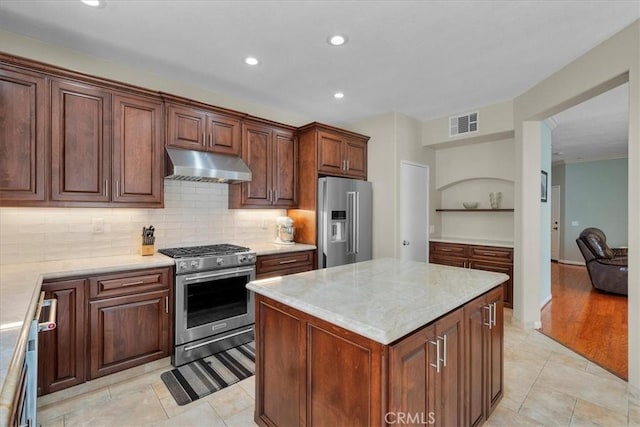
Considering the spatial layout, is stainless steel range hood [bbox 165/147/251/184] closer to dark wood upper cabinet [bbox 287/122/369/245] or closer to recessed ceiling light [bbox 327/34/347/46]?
dark wood upper cabinet [bbox 287/122/369/245]

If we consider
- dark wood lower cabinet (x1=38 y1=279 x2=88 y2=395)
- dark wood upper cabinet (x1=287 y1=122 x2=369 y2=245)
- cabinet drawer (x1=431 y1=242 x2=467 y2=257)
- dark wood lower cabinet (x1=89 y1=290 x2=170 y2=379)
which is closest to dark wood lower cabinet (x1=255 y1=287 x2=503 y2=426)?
dark wood lower cabinet (x1=89 y1=290 x2=170 y2=379)

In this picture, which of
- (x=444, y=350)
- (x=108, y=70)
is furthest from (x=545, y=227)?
(x=108, y=70)

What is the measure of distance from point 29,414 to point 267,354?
112 centimetres

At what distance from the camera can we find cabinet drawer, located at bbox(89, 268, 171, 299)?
7.62 ft

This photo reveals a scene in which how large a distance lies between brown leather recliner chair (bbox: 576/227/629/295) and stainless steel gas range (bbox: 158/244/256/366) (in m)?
5.59

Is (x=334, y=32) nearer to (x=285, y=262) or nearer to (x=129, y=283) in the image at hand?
(x=285, y=262)

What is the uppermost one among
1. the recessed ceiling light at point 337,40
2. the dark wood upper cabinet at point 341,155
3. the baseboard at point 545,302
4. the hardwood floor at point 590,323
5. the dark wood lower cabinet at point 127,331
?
the recessed ceiling light at point 337,40

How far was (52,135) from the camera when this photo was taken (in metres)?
2.38

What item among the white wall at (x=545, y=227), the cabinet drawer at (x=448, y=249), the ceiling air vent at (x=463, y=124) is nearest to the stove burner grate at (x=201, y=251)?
the cabinet drawer at (x=448, y=249)

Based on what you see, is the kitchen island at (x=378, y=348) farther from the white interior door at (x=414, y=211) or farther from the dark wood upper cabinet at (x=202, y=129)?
the white interior door at (x=414, y=211)

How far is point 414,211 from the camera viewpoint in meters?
4.64

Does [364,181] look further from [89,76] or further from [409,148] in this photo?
[89,76]

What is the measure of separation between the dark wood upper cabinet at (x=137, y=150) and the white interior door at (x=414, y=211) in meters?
3.07

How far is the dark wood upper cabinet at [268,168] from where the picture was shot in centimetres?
358
